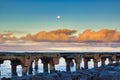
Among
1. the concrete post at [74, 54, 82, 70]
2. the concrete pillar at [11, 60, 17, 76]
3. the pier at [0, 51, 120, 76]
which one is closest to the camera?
the pier at [0, 51, 120, 76]

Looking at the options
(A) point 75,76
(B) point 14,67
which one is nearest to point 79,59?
(B) point 14,67

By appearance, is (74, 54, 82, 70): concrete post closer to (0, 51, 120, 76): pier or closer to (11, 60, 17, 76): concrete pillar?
(0, 51, 120, 76): pier

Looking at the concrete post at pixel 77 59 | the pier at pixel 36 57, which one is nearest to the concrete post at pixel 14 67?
the pier at pixel 36 57

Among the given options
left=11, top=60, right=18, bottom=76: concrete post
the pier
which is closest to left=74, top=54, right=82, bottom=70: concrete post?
the pier

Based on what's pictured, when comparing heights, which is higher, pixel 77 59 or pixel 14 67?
pixel 77 59

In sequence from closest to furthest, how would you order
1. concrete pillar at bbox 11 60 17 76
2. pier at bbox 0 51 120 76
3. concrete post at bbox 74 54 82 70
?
pier at bbox 0 51 120 76 → concrete pillar at bbox 11 60 17 76 → concrete post at bbox 74 54 82 70

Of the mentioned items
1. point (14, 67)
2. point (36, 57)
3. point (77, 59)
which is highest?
point (36, 57)

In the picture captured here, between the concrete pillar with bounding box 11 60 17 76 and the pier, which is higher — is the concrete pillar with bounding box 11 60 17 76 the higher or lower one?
the lower one

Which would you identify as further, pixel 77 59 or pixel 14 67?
pixel 77 59

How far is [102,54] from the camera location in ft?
265

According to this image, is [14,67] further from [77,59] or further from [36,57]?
[77,59]

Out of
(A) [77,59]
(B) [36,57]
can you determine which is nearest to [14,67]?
(B) [36,57]

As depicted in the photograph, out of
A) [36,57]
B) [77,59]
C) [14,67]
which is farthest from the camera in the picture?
[77,59]

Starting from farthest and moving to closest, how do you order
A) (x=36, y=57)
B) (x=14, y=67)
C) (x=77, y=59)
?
(x=77, y=59)
(x=14, y=67)
(x=36, y=57)
